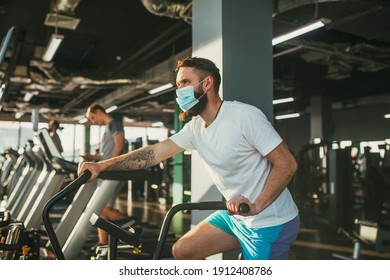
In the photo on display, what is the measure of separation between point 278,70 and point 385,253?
18.5 feet

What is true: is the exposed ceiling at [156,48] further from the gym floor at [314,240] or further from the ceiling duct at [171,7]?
the gym floor at [314,240]

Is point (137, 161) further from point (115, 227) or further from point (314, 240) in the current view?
point (314, 240)

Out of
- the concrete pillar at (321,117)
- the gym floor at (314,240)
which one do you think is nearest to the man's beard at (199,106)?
the gym floor at (314,240)

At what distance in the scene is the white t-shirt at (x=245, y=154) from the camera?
1598 mm

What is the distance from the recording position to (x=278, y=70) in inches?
356

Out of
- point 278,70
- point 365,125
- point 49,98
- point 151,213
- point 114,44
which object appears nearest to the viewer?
point 151,213

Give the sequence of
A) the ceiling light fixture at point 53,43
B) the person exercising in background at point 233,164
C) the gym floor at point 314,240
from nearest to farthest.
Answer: the person exercising in background at point 233,164 < the gym floor at point 314,240 < the ceiling light fixture at point 53,43

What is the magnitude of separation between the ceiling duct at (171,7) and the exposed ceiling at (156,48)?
11 mm

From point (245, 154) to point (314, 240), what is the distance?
140 inches

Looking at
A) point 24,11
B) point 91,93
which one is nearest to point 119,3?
point 24,11

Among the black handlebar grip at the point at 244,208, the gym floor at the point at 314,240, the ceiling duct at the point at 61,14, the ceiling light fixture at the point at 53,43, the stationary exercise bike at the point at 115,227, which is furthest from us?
the ceiling light fixture at the point at 53,43

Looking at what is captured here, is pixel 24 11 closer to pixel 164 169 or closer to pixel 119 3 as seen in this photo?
pixel 119 3

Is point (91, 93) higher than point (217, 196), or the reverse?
point (91, 93)
